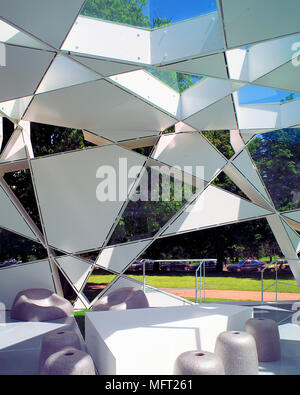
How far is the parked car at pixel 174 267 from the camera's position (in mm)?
22898

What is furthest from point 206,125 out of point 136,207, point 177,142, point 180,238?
point 180,238

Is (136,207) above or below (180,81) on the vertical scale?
below

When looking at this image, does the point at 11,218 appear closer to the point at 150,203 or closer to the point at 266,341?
the point at 150,203

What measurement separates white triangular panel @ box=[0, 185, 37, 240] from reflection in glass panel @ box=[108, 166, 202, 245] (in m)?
2.62

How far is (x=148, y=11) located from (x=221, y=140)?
679 cm

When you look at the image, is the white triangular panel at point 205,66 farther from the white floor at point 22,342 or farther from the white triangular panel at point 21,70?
the white floor at point 22,342

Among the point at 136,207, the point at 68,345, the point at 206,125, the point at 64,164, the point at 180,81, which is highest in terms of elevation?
the point at 180,81

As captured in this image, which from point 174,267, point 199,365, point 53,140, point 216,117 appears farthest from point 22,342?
point 174,267

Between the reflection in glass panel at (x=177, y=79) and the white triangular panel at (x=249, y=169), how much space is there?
329 centimetres

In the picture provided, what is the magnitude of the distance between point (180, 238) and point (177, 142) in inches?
531

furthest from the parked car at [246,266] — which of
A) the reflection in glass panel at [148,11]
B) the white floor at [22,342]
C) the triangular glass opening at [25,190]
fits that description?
the reflection in glass panel at [148,11]

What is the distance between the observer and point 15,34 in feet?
19.4

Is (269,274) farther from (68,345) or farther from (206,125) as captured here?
(68,345)

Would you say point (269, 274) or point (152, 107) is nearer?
Answer: point (152, 107)
